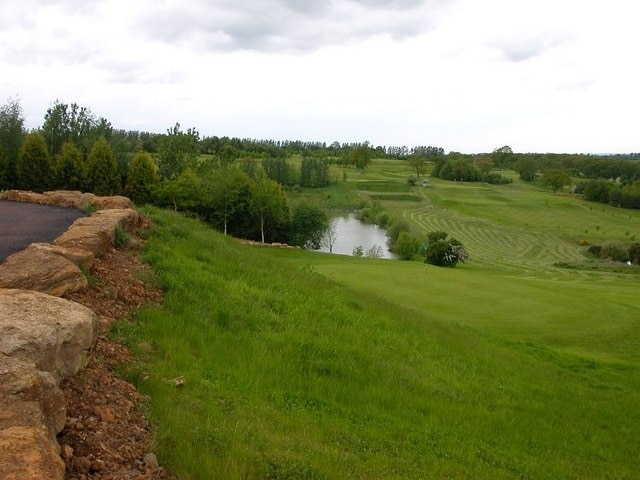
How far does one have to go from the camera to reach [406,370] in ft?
31.8

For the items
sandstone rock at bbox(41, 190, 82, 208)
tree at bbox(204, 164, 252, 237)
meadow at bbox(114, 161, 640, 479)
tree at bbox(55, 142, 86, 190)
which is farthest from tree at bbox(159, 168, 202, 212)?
meadow at bbox(114, 161, 640, 479)

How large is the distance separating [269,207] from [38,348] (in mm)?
48250

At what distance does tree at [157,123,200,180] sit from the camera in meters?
58.8

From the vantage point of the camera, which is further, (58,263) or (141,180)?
(141,180)

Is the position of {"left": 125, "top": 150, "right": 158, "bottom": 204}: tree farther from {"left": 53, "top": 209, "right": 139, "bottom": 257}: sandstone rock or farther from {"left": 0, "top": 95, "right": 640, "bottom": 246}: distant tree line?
{"left": 53, "top": 209, "right": 139, "bottom": 257}: sandstone rock

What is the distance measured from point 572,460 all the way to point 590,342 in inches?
416

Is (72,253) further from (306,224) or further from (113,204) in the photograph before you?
(306,224)

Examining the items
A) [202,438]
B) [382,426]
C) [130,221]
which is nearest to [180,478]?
[202,438]

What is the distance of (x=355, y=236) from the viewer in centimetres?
7806

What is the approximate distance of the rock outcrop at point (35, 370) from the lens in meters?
3.58

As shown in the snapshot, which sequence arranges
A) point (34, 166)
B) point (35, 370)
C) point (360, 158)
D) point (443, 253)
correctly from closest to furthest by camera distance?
point (35, 370) < point (34, 166) < point (443, 253) < point (360, 158)

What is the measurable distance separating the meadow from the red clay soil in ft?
0.69

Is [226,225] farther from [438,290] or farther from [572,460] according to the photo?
[572,460]

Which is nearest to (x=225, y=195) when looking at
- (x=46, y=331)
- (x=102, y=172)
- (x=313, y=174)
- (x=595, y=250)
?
(x=102, y=172)
